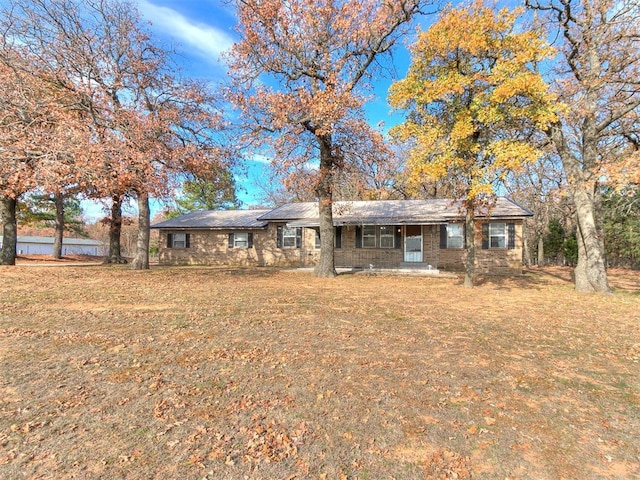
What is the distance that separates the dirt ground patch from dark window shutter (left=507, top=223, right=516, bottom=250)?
37.3ft

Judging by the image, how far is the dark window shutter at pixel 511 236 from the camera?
58.3ft

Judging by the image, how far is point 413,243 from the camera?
18719 mm

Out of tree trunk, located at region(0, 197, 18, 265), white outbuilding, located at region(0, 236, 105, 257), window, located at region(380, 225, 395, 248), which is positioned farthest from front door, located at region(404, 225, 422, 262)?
white outbuilding, located at region(0, 236, 105, 257)

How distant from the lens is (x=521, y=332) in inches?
242

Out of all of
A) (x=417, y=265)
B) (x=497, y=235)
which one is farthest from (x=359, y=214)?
(x=497, y=235)

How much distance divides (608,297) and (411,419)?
10977 mm

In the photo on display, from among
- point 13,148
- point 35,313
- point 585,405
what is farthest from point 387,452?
point 13,148

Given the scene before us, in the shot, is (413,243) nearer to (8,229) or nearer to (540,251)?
(540,251)

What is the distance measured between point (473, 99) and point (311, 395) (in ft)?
33.7

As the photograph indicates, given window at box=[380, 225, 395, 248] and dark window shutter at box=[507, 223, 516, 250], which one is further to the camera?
window at box=[380, 225, 395, 248]

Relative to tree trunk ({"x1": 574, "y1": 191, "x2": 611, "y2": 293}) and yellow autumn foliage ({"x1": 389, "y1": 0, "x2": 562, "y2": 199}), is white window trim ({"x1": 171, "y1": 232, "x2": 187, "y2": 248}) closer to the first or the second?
yellow autumn foliage ({"x1": 389, "y1": 0, "x2": 562, "y2": 199})

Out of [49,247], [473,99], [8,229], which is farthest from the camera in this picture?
[49,247]

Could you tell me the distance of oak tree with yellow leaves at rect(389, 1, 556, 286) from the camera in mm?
10008

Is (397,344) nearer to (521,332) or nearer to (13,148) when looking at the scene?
(521,332)
